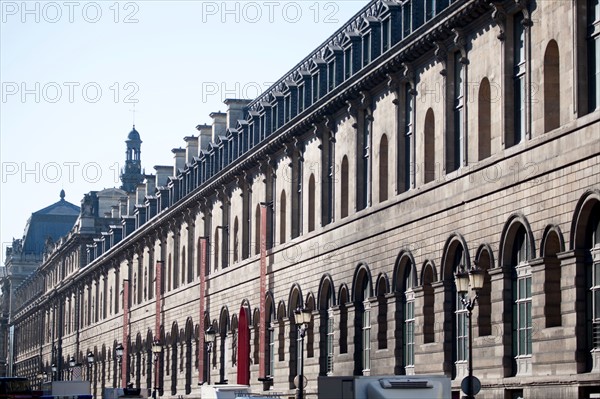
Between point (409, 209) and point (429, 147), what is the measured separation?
95.1 inches

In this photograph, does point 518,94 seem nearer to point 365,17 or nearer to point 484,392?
point 484,392

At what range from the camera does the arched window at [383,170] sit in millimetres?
56281

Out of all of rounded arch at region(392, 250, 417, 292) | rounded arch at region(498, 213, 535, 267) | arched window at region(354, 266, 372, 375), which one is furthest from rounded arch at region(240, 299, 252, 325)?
rounded arch at region(498, 213, 535, 267)

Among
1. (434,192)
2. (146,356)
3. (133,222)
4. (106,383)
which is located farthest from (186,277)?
(434,192)

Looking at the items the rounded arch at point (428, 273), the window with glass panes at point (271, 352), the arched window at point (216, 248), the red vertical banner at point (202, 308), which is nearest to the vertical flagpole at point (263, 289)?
the window with glass panes at point (271, 352)

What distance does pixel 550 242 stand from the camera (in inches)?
1612

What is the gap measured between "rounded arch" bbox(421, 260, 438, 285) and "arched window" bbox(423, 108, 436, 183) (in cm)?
294

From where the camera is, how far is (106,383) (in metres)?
127

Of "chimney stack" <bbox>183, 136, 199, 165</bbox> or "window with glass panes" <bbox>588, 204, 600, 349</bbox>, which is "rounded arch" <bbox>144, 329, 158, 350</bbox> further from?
"window with glass panes" <bbox>588, 204, 600, 349</bbox>

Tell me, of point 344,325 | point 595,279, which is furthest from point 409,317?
point 595,279

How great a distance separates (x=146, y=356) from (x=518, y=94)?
6665cm

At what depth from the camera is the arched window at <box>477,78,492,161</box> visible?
152 ft

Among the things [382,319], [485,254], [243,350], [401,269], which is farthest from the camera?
[243,350]

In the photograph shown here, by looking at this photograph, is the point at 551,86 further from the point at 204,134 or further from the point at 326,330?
the point at 204,134
